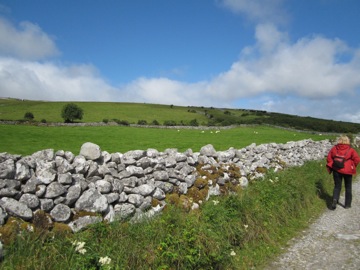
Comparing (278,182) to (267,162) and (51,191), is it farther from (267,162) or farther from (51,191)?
(51,191)

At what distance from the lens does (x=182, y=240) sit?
533cm

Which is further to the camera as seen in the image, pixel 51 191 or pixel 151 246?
pixel 51 191

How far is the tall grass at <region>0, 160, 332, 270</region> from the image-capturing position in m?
4.62

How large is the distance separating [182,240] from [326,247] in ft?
12.2

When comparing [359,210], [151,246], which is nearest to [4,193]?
[151,246]

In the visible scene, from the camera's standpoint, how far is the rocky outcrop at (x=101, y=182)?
5.59m

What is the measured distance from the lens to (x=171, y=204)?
747cm

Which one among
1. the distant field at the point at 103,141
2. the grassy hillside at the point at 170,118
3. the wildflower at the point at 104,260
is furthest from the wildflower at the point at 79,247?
the grassy hillside at the point at 170,118

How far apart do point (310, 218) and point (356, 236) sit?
1623mm

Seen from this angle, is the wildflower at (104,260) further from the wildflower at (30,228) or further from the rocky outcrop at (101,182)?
the wildflower at (30,228)

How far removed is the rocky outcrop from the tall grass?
0.45 m

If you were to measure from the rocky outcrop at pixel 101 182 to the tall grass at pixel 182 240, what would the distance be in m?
0.45

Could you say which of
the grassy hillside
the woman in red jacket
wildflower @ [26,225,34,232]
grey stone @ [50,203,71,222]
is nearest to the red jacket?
the woman in red jacket

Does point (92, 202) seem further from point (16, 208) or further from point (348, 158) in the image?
point (348, 158)
